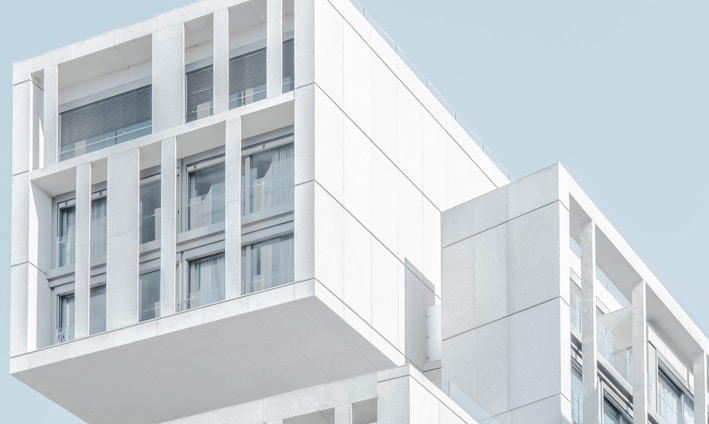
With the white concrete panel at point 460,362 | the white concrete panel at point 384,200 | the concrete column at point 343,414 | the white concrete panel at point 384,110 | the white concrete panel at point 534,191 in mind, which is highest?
the white concrete panel at point 384,110

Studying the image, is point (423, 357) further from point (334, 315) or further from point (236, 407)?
point (236, 407)

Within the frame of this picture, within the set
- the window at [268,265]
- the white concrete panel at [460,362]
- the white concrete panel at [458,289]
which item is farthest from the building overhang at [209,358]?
the white concrete panel at [458,289]

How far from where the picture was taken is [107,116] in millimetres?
69125

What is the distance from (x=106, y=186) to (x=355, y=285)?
360 inches

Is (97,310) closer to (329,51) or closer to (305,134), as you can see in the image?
(305,134)

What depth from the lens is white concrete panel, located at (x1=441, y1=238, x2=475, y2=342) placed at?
65.4m

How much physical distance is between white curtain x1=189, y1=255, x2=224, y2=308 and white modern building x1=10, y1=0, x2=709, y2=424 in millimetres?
67

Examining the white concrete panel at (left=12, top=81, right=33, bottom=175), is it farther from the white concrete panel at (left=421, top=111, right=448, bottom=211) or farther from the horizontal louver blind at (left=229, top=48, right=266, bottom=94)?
the white concrete panel at (left=421, top=111, right=448, bottom=211)

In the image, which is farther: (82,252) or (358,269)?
(82,252)

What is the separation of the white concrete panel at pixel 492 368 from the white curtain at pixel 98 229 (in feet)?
39.5

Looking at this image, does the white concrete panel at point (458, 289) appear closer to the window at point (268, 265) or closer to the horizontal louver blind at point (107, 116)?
the window at point (268, 265)

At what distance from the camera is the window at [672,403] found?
6894cm

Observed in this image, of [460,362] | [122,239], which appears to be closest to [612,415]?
[460,362]

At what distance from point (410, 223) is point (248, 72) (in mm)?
7260
